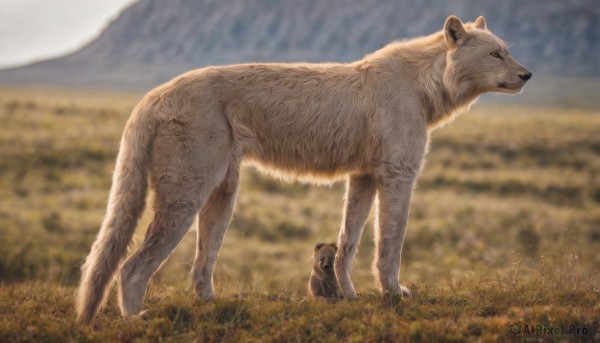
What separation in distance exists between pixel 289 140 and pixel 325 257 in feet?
5.80

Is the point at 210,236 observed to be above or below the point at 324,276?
above

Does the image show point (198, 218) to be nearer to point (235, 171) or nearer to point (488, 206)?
point (235, 171)

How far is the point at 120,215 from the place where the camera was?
258 inches

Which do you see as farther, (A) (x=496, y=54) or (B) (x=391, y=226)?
(A) (x=496, y=54)

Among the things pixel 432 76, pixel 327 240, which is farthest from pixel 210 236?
pixel 327 240

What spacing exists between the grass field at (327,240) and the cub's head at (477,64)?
2478 mm

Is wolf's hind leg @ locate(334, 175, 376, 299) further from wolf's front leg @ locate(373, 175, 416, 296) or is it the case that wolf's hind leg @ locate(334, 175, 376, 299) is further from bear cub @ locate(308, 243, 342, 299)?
wolf's front leg @ locate(373, 175, 416, 296)

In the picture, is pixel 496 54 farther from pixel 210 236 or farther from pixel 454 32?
pixel 210 236

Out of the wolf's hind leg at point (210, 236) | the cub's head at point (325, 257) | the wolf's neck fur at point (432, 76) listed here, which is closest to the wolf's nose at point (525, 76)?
the wolf's neck fur at point (432, 76)

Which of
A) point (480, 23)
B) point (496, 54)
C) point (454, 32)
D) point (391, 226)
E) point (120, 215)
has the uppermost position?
point (480, 23)

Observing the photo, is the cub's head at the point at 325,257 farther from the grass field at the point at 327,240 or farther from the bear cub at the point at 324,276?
the grass field at the point at 327,240

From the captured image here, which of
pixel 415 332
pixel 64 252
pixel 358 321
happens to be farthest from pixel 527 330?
pixel 64 252

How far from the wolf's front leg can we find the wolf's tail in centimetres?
270

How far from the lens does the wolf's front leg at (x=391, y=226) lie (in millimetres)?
7211
